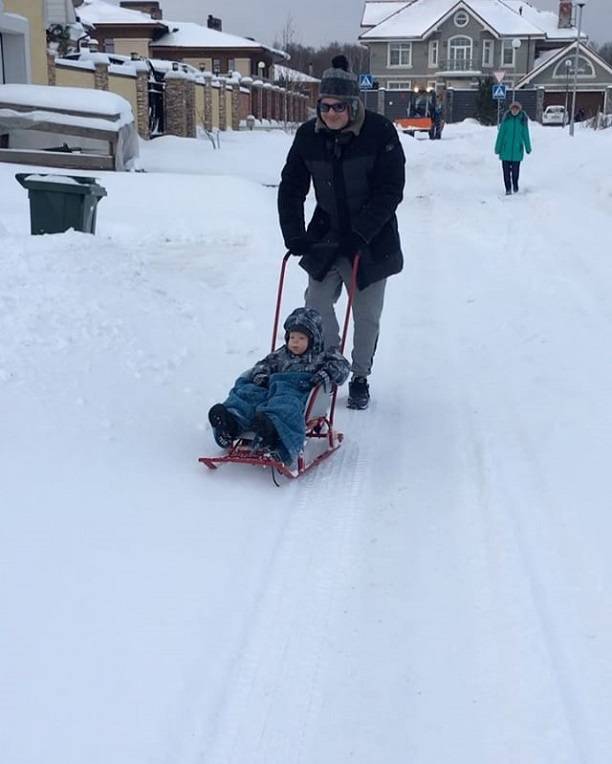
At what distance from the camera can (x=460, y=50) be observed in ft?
230

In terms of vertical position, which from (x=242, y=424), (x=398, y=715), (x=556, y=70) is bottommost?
(x=398, y=715)

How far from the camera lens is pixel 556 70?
68562 mm

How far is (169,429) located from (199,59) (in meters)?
59.9

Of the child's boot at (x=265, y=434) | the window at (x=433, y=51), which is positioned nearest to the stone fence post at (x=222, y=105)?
the child's boot at (x=265, y=434)

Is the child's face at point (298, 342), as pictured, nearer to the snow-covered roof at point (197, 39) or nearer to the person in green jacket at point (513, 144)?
the person in green jacket at point (513, 144)

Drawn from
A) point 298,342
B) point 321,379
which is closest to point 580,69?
point 298,342

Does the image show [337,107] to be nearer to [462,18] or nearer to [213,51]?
[213,51]

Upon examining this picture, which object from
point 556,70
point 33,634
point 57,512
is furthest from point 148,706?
point 556,70

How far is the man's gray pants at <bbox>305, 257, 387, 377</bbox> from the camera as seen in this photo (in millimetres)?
6020

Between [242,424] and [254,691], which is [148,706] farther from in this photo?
[242,424]

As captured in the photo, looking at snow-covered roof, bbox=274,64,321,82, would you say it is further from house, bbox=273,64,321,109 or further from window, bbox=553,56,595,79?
window, bbox=553,56,595,79

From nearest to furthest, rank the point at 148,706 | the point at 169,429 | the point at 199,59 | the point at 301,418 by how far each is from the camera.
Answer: the point at 148,706 → the point at 301,418 → the point at 169,429 → the point at 199,59

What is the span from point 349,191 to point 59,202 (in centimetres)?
481

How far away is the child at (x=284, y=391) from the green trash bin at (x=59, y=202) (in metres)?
4.98
